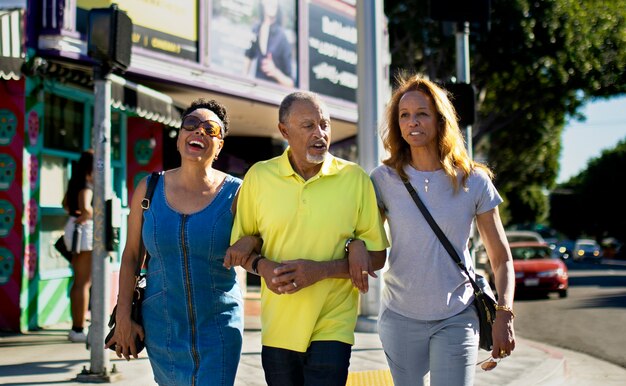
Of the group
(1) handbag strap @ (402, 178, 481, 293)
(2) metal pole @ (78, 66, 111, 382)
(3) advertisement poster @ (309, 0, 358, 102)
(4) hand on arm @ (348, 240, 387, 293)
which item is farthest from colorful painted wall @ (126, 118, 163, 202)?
(4) hand on arm @ (348, 240, 387, 293)

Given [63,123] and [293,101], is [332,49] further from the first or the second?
[293,101]

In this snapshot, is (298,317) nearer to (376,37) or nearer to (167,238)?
(167,238)

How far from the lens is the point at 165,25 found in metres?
10.4

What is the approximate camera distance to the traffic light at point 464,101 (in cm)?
824

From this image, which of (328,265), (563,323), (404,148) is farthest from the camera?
(563,323)

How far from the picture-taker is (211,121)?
11.1 ft

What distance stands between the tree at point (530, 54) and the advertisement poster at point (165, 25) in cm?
1438

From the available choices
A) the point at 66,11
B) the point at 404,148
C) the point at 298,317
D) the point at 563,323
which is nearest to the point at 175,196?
the point at 298,317

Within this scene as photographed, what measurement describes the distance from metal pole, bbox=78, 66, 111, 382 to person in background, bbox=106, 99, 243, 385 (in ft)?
8.66

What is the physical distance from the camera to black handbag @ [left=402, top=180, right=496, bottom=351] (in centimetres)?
333

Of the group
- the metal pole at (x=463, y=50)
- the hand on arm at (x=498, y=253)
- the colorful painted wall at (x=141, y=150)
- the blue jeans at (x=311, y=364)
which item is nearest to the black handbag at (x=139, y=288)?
the blue jeans at (x=311, y=364)

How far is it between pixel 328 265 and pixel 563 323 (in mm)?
10287

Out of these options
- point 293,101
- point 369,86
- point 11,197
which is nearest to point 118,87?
point 11,197

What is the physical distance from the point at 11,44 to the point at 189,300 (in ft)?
18.3
